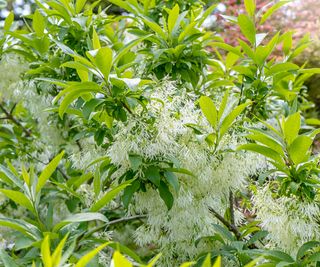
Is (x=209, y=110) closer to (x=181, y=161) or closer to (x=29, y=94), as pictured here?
(x=181, y=161)

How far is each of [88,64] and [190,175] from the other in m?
0.55

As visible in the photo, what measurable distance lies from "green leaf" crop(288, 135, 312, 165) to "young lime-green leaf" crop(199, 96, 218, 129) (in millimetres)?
296

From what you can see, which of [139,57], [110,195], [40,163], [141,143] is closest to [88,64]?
[141,143]

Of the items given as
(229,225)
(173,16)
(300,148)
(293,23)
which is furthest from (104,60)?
(293,23)

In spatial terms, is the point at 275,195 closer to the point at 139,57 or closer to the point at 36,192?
the point at 36,192

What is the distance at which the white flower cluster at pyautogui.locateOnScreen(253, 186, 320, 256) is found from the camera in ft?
5.99

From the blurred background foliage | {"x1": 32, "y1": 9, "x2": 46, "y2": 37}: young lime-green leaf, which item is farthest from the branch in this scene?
the blurred background foliage

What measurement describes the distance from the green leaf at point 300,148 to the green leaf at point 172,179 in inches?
16.5

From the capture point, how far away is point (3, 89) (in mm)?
3131

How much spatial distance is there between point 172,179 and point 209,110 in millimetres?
289

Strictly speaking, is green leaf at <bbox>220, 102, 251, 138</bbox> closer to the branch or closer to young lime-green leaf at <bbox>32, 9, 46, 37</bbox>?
the branch

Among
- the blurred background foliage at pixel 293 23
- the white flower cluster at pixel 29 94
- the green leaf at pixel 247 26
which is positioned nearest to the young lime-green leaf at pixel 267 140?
the green leaf at pixel 247 26

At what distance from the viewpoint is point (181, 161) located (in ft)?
6.53

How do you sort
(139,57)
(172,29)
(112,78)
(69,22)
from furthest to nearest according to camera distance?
(139,57)
(69,22)
(172,29)
(112,78)
